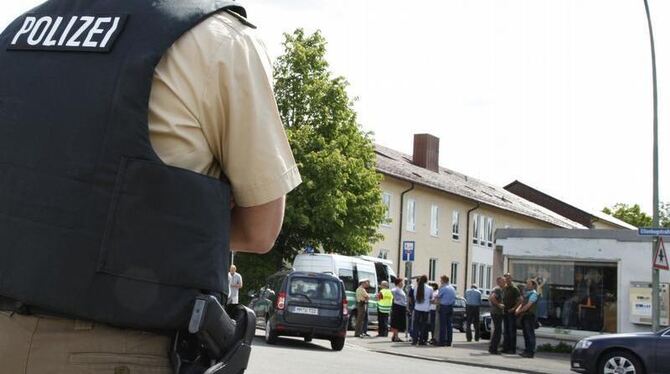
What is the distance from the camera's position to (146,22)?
2.04m

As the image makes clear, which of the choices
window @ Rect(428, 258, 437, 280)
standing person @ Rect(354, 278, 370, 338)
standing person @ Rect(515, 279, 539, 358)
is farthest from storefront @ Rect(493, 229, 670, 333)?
window @ Rect(428, 258, 437, 280)

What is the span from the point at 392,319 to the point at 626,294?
21.2 feet

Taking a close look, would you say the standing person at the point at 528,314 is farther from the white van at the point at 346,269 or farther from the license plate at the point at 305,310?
the white van at the point at 346,269

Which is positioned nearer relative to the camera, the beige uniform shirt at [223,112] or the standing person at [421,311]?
the beige uniform shirt at [223,112]

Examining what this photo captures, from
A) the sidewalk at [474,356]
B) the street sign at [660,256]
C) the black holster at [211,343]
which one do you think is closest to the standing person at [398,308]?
the sidewalk at [474,356]

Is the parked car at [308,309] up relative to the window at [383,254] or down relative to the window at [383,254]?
down

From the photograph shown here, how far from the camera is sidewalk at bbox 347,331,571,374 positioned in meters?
18.1

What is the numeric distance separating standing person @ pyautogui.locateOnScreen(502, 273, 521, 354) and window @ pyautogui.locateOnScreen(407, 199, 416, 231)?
2364 centimetres

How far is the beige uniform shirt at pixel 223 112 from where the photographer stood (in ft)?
6.52

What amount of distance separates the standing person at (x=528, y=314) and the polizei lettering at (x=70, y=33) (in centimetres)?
1901

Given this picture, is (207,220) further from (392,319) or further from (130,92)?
(392,319)

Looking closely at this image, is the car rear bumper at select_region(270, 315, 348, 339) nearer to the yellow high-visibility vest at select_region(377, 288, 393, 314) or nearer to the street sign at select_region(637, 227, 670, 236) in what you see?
the yellow high-visibility vest at select_region(377, 288, 393, 314)

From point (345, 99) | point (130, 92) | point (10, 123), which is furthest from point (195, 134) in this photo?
point (345, 99)

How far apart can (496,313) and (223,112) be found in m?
19.6
